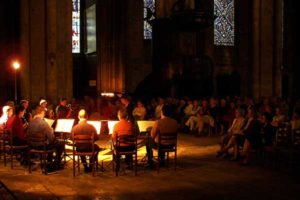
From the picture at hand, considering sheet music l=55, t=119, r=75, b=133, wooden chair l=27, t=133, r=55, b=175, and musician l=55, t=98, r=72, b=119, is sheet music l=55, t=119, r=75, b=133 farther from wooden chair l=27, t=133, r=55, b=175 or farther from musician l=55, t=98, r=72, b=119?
musician l=55, t=98, r=72, b=119

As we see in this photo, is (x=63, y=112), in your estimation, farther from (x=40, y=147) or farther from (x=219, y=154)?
(x=219, y=154)

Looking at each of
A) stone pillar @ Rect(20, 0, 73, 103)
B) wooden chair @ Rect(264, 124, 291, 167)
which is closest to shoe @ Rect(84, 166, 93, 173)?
wooden chair @ Rect(264, 124, 291, 167)

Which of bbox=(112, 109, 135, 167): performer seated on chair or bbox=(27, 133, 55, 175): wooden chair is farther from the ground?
bbox=(112, 109, 135, 167): performer seated on chair

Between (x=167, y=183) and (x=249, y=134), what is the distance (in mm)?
2857

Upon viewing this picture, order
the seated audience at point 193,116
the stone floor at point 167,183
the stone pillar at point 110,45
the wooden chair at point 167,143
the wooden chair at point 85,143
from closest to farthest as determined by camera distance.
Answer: the stone floor at point 167,183, the wooden chair at point 85,143, the wooden chair at point 167,143, the seated audience at point 193,116, the stone pillar at point 110,45

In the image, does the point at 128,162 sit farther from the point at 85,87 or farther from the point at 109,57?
the point at 85,87

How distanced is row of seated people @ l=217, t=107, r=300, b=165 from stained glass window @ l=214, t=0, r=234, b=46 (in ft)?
74.2

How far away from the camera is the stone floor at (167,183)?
27.2 ft

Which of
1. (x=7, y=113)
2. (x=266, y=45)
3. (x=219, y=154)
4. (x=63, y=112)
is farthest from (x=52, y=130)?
(x=266, y=45)

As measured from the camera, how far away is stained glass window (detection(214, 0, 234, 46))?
112ft

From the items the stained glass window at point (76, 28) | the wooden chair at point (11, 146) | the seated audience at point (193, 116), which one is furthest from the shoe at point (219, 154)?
the stained glass window at point (76, 28)

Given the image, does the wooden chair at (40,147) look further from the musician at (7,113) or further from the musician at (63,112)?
the musician at (63,112)

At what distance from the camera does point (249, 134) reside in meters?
11.2

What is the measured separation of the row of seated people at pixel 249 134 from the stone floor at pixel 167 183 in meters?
0.45
